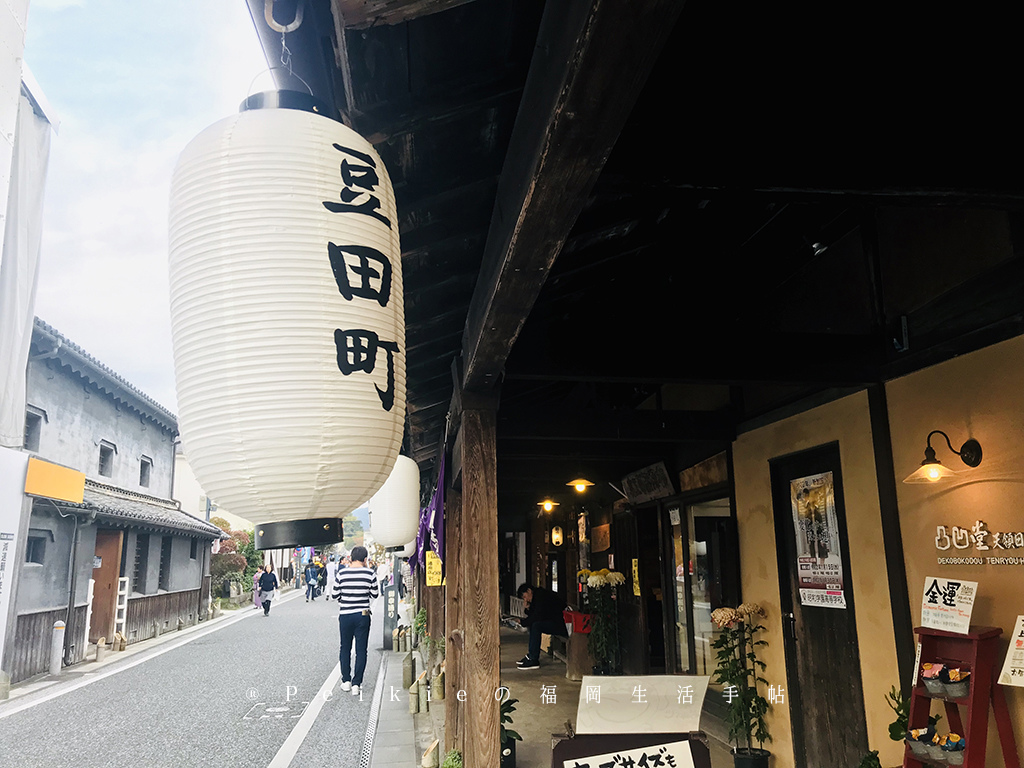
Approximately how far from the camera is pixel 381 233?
89.2 inches

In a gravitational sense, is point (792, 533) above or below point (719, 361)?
below

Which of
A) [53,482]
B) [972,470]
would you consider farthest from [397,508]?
[53,482]

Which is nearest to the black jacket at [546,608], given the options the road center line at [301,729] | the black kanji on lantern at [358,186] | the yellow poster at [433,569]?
the road center line at [301,729]

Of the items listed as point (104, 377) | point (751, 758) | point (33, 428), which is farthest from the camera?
point (104, 377)

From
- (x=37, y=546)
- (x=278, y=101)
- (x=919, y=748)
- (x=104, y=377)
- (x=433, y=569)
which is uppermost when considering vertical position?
(x=104, y=377)

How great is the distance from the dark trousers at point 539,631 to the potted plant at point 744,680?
17.7 feet

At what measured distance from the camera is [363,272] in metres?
2.15

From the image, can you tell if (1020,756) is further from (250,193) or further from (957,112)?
(250,193)

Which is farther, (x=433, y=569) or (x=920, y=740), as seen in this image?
(x=433, y=569)

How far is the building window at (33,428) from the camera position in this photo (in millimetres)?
14750

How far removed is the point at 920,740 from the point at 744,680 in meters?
2.56

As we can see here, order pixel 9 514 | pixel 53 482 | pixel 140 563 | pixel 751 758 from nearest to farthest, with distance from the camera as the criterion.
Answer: pixel 751 758 < pixel 9 514 < pixel 53 482 < pixel 140 563

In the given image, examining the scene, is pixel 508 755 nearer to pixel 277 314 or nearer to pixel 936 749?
pixel 936 749

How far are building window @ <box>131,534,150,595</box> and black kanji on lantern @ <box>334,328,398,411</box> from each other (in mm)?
19551
